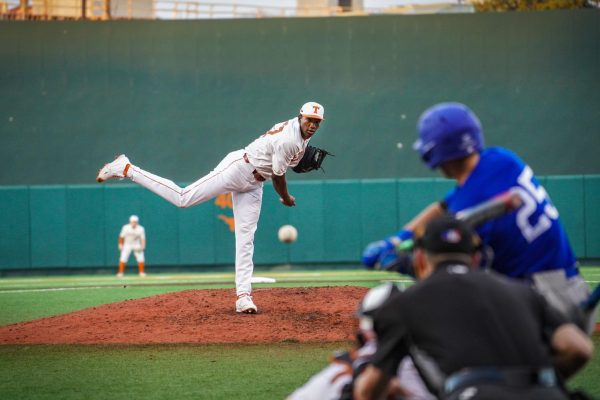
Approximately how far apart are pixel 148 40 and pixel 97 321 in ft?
67.1

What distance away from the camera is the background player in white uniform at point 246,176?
8.73 m

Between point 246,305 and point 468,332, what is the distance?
6148mm

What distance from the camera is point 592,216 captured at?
23984mm

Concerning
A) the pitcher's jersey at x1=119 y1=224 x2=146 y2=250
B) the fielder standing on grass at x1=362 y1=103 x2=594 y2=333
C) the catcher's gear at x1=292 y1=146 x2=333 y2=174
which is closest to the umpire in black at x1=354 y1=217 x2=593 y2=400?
the fielder standing on grass at x1=362 y1=103 x2=594 y2=333

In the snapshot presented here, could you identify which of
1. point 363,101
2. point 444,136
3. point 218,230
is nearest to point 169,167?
point 218,230

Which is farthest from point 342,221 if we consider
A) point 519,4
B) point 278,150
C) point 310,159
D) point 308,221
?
point 278,150

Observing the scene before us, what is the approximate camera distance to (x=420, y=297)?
3080mm

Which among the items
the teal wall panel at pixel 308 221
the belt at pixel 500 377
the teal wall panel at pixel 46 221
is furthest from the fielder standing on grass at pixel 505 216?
the teal wall panel at pixel 46 221

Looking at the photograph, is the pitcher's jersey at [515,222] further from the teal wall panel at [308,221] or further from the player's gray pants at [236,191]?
the teal wall panel at [308,221]

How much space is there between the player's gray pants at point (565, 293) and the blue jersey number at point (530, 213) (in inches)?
7.8

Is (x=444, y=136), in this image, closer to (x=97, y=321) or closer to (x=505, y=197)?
(x=505, y=197)

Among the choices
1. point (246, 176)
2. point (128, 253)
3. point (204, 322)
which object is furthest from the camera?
point (128, 253)

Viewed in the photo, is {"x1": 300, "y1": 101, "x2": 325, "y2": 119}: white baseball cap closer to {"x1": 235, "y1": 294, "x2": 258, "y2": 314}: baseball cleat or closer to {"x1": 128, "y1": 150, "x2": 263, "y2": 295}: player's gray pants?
{"x1": 128, "y1": 150, "x2": 263, "y2": 295}: player's gray pants

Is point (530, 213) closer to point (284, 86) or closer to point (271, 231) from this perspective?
point (271, 231)
